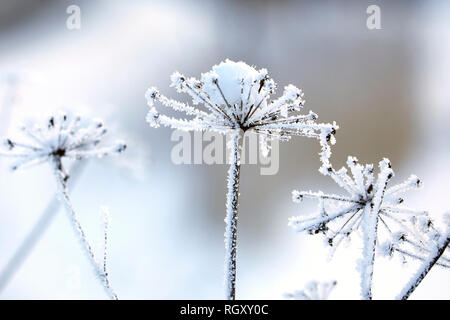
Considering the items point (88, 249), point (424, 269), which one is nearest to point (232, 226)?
point (88, 249)

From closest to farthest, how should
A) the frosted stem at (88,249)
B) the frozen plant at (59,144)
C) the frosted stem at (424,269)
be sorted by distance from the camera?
the frosted stem at (424,269) → the frosted stem at (88,249) → the frozen plant at (59,144)

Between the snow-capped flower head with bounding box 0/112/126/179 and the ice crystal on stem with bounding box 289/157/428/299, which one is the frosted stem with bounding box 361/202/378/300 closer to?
the ice crystal on stem with bounding box 289/157/428/299

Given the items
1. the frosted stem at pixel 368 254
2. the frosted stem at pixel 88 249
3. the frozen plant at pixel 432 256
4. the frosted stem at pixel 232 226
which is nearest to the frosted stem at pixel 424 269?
the frozen plant at pixel 432 256

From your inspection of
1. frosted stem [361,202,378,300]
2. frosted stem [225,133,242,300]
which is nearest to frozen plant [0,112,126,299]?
frosted stem [225,133,242,300]

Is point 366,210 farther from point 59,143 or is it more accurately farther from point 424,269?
point 59,143

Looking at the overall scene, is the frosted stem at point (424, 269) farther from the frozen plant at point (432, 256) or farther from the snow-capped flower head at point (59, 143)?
the snow-capped flower head at point (59, 143)
